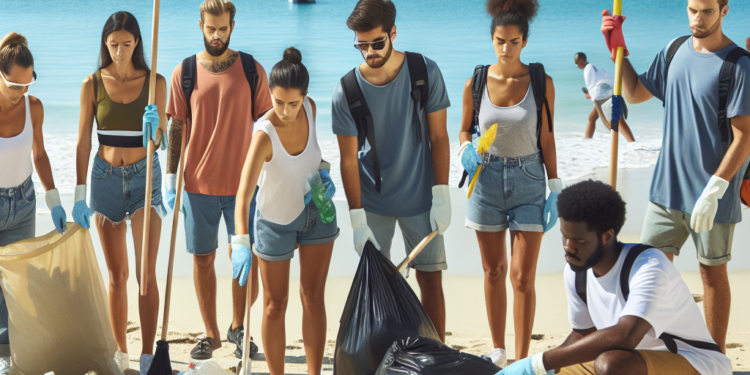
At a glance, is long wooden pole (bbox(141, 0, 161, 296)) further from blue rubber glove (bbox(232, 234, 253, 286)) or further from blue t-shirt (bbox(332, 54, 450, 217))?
blue t-shirt (bbox(332, 54, 450, 217))

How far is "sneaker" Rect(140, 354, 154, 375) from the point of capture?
3773 millimetres

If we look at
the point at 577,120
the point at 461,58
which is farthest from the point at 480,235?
the point at 461,58

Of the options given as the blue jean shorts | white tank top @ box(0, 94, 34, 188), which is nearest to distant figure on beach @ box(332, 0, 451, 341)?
the blue jean shorts

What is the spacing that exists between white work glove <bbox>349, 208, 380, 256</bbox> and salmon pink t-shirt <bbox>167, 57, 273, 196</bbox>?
0.74 meters

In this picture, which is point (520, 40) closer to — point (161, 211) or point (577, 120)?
point (161, 211)

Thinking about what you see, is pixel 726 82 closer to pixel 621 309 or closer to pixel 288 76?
pixel 621 309

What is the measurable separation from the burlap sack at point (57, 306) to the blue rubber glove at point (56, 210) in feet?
0.16

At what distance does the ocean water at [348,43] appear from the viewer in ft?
35.1

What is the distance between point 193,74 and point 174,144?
1.16 ft

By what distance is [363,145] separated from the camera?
12.1ft

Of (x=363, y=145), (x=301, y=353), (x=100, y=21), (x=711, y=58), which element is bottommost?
(x=301, y=353)

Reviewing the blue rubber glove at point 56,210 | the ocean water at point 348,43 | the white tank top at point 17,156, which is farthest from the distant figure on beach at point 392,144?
the ocean water at point 348,43

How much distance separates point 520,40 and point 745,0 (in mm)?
22522

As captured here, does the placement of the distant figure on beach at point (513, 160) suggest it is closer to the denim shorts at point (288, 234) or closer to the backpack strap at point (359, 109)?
the backpack strap at point (359, 109)
